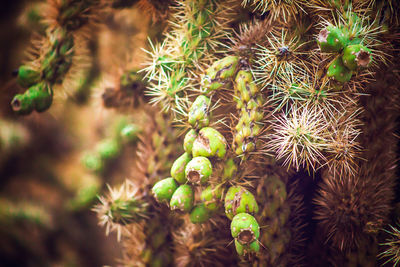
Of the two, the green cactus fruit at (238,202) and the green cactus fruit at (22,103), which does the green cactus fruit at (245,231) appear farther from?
the green cactus fruit at (22,103)

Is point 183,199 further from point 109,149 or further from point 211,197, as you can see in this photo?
point 109,149

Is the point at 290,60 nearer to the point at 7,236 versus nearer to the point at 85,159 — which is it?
the point at 85,159

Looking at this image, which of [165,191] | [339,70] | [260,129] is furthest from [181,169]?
[339,70]

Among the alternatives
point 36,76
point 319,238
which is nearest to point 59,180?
point 36,76

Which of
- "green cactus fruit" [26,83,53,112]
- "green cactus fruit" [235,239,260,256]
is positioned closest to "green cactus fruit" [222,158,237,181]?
"green cactus fruit" [235,239,260,256]

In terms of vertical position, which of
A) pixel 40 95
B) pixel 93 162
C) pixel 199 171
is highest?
pixel 40 95
